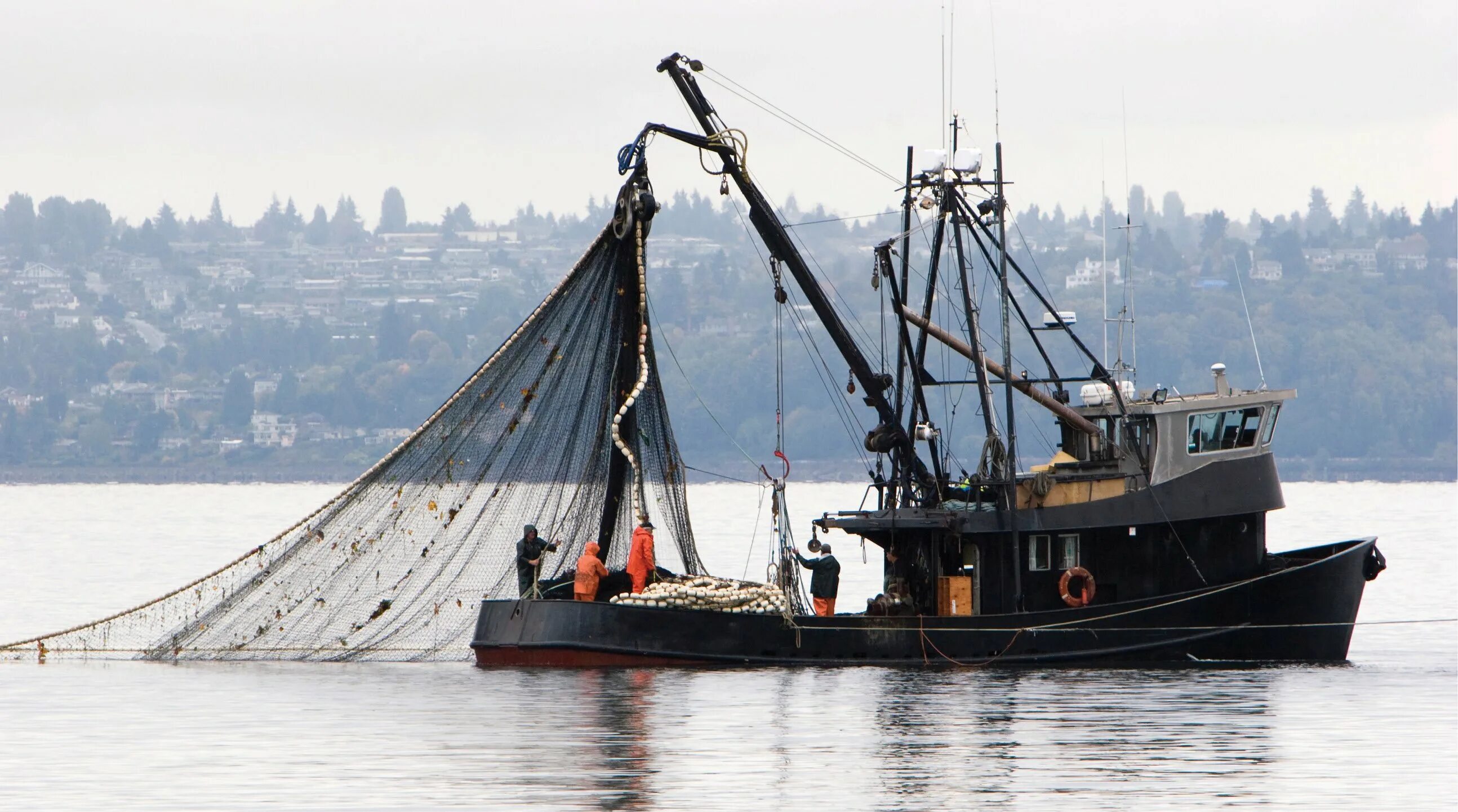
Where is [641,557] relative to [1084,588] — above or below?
above

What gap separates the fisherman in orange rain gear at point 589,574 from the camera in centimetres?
2830

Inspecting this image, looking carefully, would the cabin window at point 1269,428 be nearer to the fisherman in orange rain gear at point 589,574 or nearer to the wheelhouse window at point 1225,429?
the wheelhouse window at point 1225,429

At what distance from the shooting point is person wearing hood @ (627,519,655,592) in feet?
93.1

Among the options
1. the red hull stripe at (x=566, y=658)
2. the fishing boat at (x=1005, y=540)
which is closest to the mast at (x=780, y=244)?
the fishing boat at (x=1005, y=540)

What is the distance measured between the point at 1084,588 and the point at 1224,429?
3.00 meters

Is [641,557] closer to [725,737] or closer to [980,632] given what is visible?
[980,632]

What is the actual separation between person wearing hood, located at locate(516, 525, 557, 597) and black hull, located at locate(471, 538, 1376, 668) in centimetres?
28

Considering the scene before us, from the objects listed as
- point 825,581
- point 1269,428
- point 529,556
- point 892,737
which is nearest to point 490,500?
point 529,556

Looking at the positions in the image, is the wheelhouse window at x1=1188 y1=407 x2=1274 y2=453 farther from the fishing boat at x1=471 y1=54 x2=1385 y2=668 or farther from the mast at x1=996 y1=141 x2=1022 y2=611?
the mast at x1=996 y1=141 x2=1022 y2=611

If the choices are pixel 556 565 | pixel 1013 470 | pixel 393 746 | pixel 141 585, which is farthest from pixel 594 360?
pixel 141 585

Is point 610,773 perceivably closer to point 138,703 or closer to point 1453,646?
point 138,703

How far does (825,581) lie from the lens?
30031 mm

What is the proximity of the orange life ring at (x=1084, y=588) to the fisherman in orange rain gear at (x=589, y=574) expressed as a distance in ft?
19.5

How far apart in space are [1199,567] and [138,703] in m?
13.7
